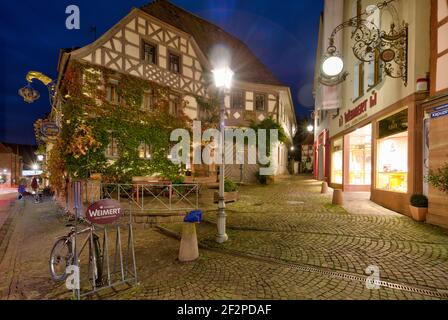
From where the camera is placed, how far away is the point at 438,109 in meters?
6.99

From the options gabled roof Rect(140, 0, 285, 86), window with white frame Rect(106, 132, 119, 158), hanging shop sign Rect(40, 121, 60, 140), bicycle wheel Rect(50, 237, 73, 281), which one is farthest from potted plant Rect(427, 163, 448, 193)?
gabled roof Rect(140, 0, 285, 86)

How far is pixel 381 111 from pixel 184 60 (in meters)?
11.6

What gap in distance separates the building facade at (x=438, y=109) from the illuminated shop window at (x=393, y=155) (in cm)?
118

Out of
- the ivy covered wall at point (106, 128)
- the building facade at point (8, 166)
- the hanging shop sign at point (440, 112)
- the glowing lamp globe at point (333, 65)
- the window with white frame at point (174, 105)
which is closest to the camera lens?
the hanging shop sign at point (440, 112)

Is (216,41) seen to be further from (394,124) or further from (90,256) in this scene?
(90,256)

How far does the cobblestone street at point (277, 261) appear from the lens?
3.83 metres

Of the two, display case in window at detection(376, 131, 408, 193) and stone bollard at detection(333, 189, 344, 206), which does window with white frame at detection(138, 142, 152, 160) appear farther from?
display case in window at detection(376, 131, 408, 193)

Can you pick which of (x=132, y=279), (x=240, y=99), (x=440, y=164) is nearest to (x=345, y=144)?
(x=440, y=164)

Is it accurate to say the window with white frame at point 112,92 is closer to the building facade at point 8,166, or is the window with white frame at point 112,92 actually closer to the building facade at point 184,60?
the building facade at point 184,60

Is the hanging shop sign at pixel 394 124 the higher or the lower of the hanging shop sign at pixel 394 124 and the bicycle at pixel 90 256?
the higher

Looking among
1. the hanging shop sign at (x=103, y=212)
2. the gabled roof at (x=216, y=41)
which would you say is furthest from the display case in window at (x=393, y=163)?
the gabled roof at (x=216, y=41)

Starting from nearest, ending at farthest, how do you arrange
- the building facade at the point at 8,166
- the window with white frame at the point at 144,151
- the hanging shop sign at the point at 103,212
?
the hanging shop sign at the point at 103,212 → the window with white frame at the point at 144,151 → the building facade at the point at 8,166
